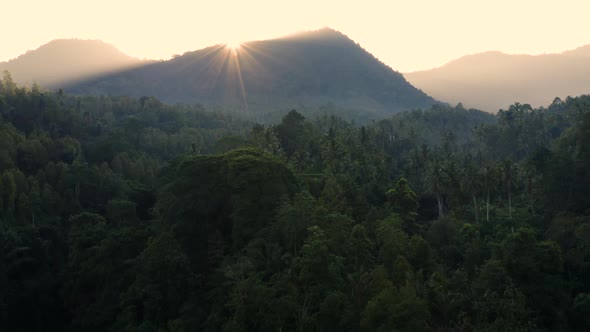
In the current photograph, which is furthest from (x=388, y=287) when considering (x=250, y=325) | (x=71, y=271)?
(x=71, y=271)

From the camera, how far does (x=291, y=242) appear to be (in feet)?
135

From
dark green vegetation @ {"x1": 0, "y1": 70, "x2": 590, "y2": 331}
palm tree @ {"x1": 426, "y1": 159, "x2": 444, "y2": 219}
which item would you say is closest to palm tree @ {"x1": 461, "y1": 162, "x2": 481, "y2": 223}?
dark green vegetation @ {"x1": 0, "y1": 70, "x2": 590, "y2": 331}

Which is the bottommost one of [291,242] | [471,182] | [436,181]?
[471,182]

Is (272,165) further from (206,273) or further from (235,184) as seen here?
(206,273)

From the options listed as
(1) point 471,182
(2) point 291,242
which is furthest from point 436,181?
(2) point 291,242

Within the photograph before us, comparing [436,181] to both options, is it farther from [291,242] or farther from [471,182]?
[291,242]

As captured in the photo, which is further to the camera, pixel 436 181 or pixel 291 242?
pixel 436 181

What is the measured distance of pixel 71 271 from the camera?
50.3 m

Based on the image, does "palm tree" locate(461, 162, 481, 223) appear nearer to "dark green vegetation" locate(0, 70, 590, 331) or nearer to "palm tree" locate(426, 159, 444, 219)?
"dark green vegetation" locate(0, 70, 590, 331)

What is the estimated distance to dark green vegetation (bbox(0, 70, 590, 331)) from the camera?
35.2 m

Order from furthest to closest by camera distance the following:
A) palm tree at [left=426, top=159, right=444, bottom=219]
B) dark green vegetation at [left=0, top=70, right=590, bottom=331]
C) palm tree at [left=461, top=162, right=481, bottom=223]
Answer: palm tree at [left=426, top=159, right=444, bottom=219] < palm tree at [left=461, top=162, right=481, bottom=223] < dark green vegetation at [left=0, top=70, right=590, bottom=331]

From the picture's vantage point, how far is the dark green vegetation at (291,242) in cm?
3516

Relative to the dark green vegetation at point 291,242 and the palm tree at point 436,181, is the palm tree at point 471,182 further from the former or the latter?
the palm tree at point 436,181

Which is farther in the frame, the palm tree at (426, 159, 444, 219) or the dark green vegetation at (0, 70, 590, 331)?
the palm tree at (426, 159, 444, 219)
